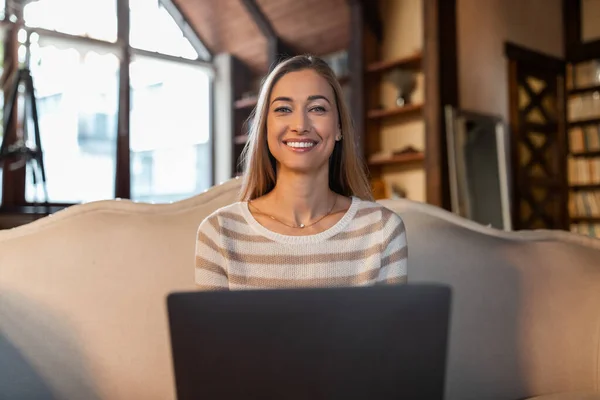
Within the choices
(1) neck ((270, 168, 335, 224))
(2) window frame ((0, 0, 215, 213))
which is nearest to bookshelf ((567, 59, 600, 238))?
(2) window frame ((0, 0, 215, 213))

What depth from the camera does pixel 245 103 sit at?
17.3 ft

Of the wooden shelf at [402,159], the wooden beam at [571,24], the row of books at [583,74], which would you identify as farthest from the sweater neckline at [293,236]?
the wooden beam at [571,24]

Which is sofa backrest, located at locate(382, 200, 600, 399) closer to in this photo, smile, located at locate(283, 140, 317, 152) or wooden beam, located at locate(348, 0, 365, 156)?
smile, located at locate(283, 140, 317, 152)

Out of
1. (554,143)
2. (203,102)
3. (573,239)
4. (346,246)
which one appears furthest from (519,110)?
(346,246)

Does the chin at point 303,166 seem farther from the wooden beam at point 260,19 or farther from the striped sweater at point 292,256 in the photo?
the wooden beam at point 260,19

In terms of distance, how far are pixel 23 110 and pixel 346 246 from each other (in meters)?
3.49

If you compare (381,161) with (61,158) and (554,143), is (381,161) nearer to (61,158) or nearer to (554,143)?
(554,143)

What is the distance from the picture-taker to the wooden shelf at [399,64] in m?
4.06

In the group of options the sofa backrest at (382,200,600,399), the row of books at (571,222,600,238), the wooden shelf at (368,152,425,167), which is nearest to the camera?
the sofa backrest at (382,200,600,399)

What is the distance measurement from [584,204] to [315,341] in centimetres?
508

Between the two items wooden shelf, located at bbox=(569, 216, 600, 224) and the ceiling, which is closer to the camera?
the ceiling

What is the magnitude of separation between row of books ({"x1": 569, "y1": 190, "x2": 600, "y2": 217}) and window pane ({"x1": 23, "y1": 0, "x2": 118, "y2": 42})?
4129 mm

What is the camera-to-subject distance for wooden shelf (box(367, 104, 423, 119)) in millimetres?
4063

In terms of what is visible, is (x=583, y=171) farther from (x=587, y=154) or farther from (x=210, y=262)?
(x=210, y=262)
